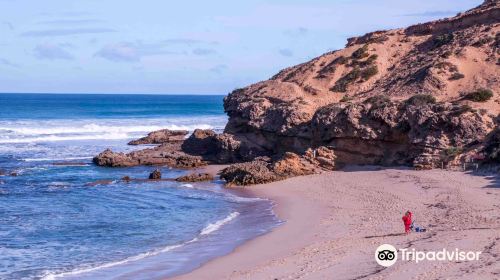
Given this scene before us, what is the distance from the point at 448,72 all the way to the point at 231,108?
14.3 metres

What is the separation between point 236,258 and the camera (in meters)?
16.6

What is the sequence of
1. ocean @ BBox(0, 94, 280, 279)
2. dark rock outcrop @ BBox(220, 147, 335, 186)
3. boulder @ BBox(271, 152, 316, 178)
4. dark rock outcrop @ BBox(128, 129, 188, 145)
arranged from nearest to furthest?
ocean @ BBox(0, 94, 280, 279)
dark rock outcrop @ BBox(220, 147, 335, 186)
boulder @ BBox(271, 152, 316, 178)
dark rock outcrop @ BBox(128, 129, 188, 145)

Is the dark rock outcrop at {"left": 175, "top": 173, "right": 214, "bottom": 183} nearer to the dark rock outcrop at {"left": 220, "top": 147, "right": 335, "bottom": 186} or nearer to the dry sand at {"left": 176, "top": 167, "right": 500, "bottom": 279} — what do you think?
the dark rock outcrop at {"left": 220, "top": 147, "right": 335, "bottom": 186}

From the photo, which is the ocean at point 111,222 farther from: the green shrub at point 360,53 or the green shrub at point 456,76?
the green shrub at point 360,53

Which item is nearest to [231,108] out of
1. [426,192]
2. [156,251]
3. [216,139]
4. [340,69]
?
[216,139]

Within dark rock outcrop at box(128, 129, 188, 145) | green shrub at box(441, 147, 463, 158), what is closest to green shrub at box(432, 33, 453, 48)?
green shrub at box(441, 147, 463, 158)

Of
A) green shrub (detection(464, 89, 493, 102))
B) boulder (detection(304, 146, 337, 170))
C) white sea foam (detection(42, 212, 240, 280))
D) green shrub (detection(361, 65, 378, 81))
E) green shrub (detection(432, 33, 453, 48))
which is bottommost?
white sea foam (detection(42, 212, 240, 280))

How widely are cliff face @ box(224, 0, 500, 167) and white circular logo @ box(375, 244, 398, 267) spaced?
45.4 ft

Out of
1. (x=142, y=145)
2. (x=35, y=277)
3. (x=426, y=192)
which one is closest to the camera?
(x=35, y=277)

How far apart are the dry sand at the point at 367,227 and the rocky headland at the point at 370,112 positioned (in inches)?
79.8

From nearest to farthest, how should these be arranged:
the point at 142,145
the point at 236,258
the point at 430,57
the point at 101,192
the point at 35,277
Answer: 1. the point at 35,277
2. the point at 236,258
3. the point at 101,192
4. the point at 430,57
5. the point at 142,145

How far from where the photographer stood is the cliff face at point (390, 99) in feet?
95.9

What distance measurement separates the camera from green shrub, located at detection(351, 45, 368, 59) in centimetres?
4553

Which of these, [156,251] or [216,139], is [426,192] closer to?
[156,251]
